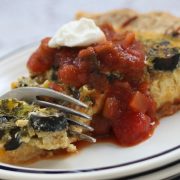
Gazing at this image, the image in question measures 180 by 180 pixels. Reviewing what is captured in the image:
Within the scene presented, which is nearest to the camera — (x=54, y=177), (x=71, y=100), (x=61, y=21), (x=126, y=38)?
(x=54, y=177)

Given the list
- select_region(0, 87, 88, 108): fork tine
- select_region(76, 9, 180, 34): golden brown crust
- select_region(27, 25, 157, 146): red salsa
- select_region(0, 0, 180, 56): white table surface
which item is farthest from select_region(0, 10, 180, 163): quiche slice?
select_region(0, 0, 180, 56): white table surface

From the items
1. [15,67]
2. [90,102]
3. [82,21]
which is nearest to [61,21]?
[15,67]

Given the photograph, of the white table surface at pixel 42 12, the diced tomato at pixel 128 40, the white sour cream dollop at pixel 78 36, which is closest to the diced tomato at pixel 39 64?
the white sour cream dollop at pixel 78 36

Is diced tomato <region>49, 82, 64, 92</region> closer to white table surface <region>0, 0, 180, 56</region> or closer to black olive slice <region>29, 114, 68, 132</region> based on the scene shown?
black olive slice <region>29, 114, 68, 132</region>

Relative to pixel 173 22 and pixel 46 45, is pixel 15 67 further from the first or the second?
pixel 173 22

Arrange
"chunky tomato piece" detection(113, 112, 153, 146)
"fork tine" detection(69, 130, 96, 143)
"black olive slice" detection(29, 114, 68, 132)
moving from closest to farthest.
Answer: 1. "black olive slice" detection(29, 114, 68, 132)
2. "fork tine" detection(69, 130, 96, 143)
3. "chunky tomato piece" detection(113, 112, 153, 146)

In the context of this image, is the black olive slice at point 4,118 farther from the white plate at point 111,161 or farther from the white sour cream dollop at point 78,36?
the white sour cream dollop at point 78,36
